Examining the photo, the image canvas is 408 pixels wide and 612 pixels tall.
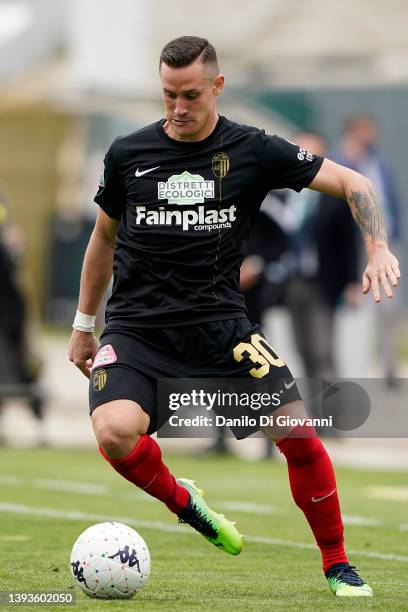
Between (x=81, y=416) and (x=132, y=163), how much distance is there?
11.3 meters

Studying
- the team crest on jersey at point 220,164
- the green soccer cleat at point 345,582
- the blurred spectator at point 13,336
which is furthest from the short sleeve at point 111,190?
the blurred spectator at point 13,336

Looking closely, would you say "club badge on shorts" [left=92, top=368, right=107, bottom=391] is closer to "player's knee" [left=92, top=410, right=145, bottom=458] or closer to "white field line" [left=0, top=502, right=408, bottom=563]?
"player's knee" [left=92, top=410, right=145, bottom=458]

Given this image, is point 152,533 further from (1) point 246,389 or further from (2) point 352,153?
(2) point 352,153

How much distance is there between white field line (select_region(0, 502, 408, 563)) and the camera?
8359 mm

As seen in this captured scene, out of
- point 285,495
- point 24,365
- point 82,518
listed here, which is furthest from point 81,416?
point 82,518

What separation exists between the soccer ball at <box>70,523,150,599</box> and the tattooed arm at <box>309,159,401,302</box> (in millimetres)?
1480

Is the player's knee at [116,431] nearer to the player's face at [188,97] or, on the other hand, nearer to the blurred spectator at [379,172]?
the player's face at [188,97]

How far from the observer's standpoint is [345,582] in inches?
265

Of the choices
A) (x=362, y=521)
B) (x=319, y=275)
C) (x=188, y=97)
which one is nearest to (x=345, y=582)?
(x=188, y=97)

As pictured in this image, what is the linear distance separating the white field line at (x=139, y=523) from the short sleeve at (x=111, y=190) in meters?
2.44

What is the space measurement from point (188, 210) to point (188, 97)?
48 centimetres

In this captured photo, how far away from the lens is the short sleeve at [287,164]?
689 cm

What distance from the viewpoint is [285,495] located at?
11.5 metres

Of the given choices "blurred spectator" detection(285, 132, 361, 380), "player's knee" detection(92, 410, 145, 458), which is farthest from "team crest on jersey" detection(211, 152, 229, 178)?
"blurred spectator" detection(285, 132, 361, 380)
